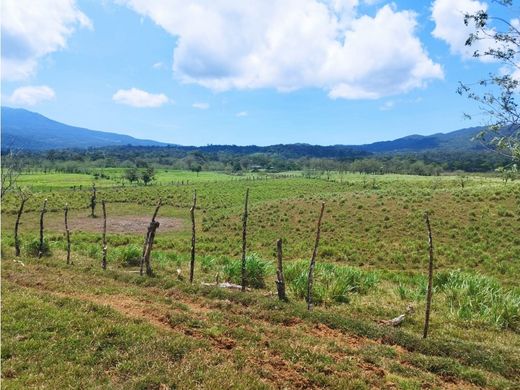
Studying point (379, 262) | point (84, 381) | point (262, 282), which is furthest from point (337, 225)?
point (84, 381)

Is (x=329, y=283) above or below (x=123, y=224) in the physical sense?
above


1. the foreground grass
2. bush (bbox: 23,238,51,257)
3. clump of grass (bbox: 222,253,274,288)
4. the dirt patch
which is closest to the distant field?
the dirt patch

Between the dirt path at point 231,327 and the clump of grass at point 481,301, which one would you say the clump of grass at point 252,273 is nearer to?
the dirt path at point 231,327

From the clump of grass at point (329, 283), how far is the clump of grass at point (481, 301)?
3017 millimetres

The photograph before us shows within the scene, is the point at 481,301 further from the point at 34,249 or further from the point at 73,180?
the point at 73,180

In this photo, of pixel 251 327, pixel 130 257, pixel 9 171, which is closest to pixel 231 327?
pixel 251 327

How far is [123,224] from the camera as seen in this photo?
158ft

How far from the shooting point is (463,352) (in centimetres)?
963

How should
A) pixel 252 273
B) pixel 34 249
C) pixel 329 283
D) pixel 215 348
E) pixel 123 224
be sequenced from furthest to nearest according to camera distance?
pixel 123 224
pixel 34 249
pixel 252 273
pixel 329 283
pixel 215 348

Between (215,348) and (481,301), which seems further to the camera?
(481,301)

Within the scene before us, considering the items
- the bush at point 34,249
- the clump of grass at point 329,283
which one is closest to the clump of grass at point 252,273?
the clump of grass at point 329,283

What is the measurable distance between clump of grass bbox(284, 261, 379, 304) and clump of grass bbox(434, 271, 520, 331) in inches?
119

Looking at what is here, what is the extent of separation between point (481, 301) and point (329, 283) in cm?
515

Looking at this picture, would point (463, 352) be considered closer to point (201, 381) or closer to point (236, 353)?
point (236, 353)
